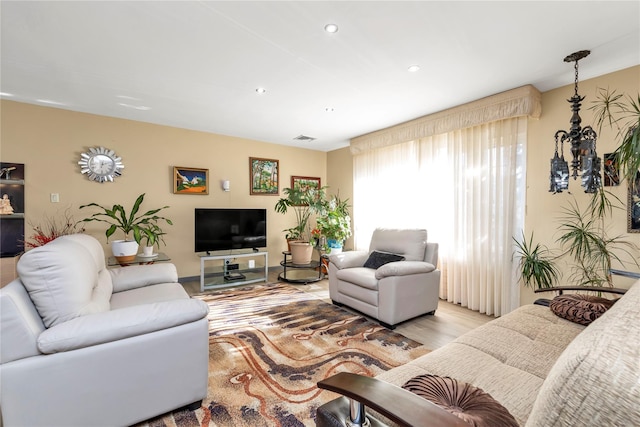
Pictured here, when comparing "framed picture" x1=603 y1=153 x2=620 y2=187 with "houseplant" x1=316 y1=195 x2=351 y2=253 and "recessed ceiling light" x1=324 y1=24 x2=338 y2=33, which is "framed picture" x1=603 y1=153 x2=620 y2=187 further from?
"houseplant" x1=316 y1=195 x2=351 y2=253

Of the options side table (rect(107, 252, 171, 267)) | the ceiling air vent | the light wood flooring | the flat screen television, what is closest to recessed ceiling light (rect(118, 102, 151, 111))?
the flat screen television

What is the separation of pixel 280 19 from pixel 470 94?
2.24m

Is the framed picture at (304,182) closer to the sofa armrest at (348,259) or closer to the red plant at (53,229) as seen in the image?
the sofa armrest at (348,259)

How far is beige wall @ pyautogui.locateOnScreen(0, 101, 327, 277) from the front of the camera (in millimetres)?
3355

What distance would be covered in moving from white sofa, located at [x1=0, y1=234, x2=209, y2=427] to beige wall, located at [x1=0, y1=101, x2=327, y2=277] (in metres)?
2.70

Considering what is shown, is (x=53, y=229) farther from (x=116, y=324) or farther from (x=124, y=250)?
(x=116, y=324)

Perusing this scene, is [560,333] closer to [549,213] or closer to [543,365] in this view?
[543,365]

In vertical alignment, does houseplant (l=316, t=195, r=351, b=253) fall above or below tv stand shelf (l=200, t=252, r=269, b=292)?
above

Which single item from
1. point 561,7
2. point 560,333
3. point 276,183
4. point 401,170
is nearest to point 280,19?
point 561,7

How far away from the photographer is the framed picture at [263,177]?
5004mm

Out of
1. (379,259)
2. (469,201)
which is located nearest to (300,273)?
(379,259)

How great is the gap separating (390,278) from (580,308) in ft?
4.49

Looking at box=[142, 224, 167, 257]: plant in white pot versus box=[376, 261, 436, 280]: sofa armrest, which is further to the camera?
box=[142, 224, 167, 257]: plant in white pot

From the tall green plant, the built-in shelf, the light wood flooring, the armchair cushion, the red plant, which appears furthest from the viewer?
the red plant
